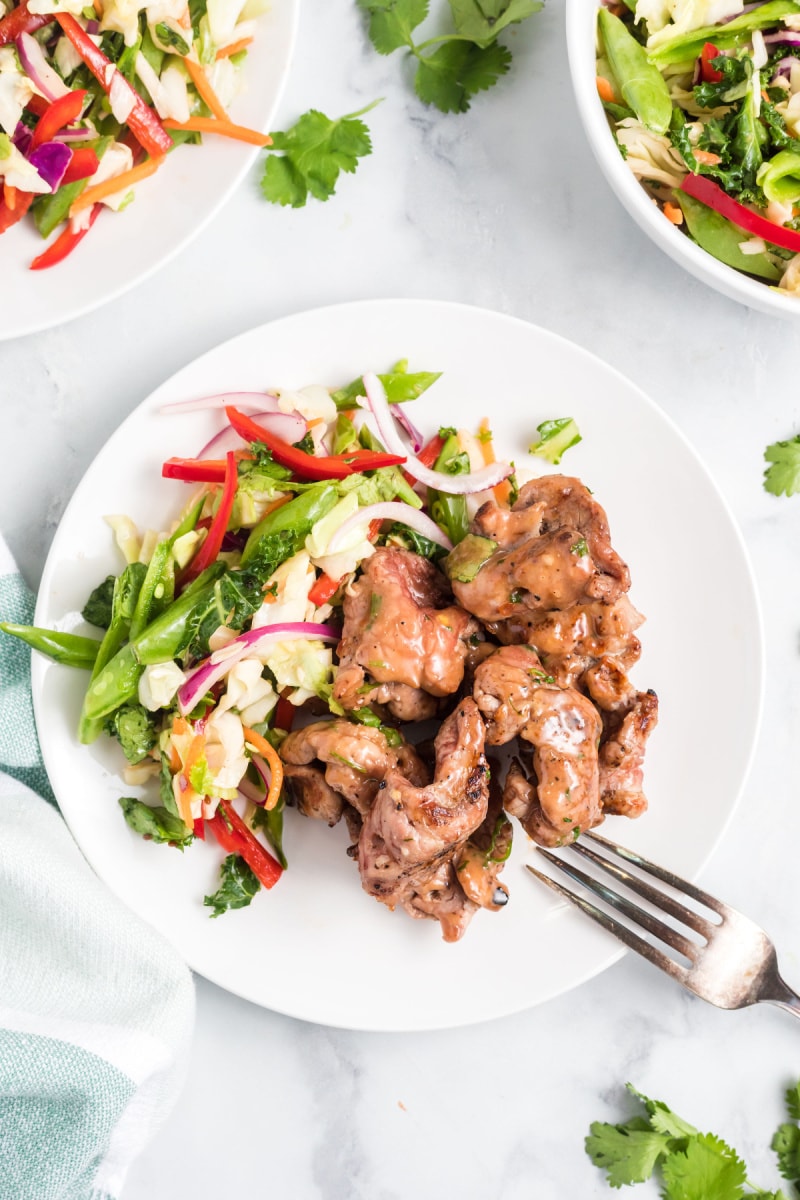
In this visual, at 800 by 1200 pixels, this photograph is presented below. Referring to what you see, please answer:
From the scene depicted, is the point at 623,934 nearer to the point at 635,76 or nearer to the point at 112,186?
the point at 635,76

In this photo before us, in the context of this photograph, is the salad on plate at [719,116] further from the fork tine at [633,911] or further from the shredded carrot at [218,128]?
the fork tine at [633,911]

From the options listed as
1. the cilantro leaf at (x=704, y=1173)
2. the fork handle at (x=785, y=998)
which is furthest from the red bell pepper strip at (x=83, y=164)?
the cilantro leaf at (x=704, y=1173)

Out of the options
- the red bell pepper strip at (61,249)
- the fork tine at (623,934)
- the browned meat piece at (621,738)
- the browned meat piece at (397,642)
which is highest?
the red bell pepper strip at (61,249)

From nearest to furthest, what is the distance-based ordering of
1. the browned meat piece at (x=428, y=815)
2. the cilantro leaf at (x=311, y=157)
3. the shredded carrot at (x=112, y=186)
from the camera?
the browned meat piece at (x=428, y=815)
the shredded carrot at (x=112, y=186)
the cilantro leaf at (x=311, y=157)

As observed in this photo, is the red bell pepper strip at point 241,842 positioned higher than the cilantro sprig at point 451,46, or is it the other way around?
the cilantro sprig at point 451,46

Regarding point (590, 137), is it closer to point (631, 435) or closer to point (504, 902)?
point (631, 435)

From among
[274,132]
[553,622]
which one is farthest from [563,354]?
[274,132]

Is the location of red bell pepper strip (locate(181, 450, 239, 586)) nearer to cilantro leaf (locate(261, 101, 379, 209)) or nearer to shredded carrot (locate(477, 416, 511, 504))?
shredded carrot (locate(477, 416, 511, 504))
